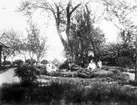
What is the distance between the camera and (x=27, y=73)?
1166 centimetres

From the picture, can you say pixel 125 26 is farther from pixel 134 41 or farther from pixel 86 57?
pixel 86 57

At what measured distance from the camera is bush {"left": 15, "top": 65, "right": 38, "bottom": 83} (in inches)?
454

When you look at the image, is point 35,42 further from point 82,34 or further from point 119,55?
point 119,55

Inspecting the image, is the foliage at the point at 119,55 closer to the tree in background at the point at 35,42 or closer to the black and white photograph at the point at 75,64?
the black and white photograph at the point at 75,64

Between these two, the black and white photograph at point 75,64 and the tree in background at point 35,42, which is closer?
the black and white photograph at point 75,64

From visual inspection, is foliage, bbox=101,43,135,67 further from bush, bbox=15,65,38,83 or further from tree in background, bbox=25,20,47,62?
tree in background, bbox=25,20,47,62

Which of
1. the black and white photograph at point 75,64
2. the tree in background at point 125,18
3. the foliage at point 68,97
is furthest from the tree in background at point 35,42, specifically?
the foliage at point 68,97

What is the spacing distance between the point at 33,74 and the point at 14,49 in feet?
133

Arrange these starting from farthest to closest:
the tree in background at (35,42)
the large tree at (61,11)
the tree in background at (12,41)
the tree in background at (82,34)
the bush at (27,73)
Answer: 1. the tree in background at (12,41)
2. the tree in background at (35,42)
3. the tree in background at (82,34)
4. the large tree at (61,11)
5. the bush at (27,73)

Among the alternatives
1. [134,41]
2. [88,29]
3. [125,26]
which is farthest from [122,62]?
[88,29]

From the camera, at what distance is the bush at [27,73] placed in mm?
11538

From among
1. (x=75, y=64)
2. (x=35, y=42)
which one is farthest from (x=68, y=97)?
(x=35, y=42)

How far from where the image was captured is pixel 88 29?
29.0 m

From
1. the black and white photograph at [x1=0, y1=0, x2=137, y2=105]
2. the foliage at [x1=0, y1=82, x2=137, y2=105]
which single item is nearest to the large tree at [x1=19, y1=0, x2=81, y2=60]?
the black and white photograph at [x1=0, y1=0, x2=137, y2=105]
